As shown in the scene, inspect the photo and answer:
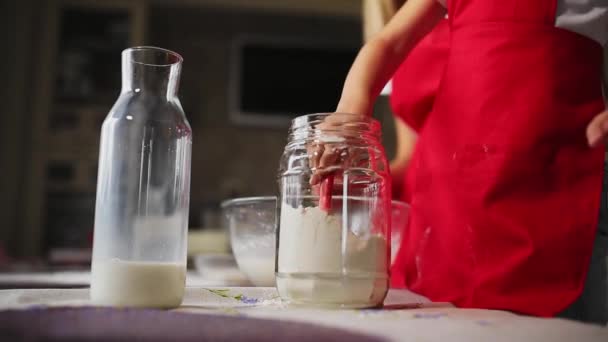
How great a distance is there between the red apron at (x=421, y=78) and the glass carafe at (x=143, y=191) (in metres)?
0.33

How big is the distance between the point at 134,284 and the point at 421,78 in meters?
0.44

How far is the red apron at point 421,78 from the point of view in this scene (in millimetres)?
698

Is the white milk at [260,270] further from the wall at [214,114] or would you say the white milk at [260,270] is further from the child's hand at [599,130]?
the wall at [214,114]

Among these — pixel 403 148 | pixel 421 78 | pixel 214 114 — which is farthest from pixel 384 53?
pixel 214 114

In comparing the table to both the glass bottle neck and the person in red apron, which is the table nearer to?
the person in red apron

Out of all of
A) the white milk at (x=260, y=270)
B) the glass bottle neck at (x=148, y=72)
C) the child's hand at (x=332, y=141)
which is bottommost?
the white milk at (x=260, y=270)

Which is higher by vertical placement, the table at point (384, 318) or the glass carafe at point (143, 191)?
the glass carafe at point (143, 191)

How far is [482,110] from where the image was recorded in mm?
546

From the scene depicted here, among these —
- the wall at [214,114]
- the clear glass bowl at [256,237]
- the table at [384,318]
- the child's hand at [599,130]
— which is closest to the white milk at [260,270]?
the clear glass bowl at [256,237]

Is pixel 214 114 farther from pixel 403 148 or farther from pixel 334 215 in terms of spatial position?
pixel 334 215

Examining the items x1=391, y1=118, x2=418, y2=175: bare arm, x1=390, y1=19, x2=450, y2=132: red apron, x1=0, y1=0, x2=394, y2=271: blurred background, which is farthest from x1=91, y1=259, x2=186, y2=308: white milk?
x1=0, y1=0, x2=394, y2=271: blurred background

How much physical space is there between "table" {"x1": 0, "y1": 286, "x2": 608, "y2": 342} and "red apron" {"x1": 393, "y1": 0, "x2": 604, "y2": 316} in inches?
2.3

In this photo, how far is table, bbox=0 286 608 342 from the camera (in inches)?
14.4

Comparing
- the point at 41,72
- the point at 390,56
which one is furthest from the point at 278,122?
the point at 390,56
